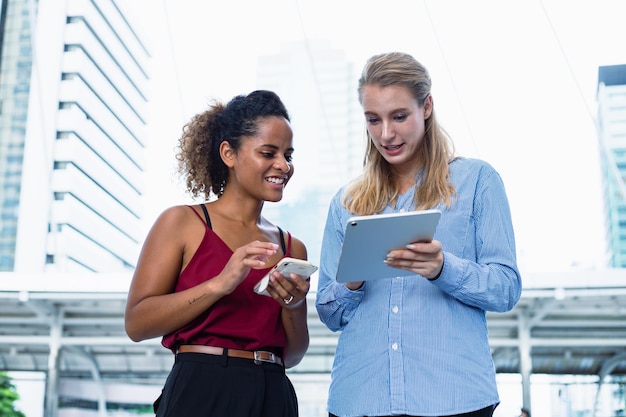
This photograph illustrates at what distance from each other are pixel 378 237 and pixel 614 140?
8.95 metres

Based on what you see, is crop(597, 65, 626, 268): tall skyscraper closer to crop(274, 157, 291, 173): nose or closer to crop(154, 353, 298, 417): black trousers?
crop(274, 157, 291, 173): nose

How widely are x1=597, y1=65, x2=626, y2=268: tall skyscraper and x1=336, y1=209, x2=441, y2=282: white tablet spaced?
849 cm

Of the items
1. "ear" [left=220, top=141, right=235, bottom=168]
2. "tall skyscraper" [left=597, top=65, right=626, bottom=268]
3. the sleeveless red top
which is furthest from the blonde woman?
"tall skyscraper" [left=597, top=65, right=626, bottom=268]

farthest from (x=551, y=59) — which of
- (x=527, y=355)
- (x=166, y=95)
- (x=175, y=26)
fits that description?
(x=166, y=95)

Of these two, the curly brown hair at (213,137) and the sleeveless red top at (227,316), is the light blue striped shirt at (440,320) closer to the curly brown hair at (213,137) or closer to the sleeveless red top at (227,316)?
the sleeveless red top at (227,316)

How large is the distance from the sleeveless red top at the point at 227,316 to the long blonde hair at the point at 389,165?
0.30m

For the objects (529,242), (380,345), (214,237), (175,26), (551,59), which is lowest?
(380,345)

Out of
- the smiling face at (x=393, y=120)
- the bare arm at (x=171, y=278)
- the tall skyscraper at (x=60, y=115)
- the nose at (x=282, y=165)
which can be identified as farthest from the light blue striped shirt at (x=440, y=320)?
the tall skyscraper at (x=60, y=115)

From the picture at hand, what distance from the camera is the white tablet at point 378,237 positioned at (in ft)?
4.46

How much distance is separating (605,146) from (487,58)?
2493 millimetres

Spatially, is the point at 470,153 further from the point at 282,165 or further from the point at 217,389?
the point at 217,389

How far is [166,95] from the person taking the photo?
14.4 metres

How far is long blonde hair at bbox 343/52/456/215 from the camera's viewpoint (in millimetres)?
1652

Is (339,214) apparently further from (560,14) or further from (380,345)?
(560,14)
